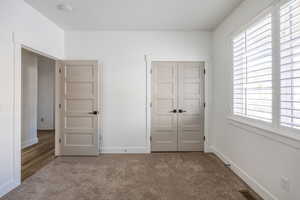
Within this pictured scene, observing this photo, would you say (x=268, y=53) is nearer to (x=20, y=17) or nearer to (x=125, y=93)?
(x=125, y=93)

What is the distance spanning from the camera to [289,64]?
1.82 m

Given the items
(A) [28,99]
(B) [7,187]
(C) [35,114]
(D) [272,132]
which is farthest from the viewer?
(C) [35,114]

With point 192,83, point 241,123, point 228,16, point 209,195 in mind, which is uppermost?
point 228,16

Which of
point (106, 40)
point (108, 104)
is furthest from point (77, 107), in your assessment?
point (106, 40)

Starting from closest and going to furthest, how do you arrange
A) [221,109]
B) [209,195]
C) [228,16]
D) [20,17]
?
[209,195]
[20,17]
[228,16]
[221,109]

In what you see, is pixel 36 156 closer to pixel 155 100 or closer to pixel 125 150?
pixel 125 150

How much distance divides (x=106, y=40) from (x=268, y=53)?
3.17 meters

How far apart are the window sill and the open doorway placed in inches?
142

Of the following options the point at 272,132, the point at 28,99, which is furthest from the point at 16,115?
the point at 272,132

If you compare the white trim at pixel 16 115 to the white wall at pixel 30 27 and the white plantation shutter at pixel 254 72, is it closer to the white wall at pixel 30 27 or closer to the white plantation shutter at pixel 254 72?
the white wall at pixel 30 27

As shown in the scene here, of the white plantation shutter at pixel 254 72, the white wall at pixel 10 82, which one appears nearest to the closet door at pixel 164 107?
the white plantation shutter at pixel 254 72

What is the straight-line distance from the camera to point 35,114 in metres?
4.84

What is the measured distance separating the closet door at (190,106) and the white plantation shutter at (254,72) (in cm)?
103

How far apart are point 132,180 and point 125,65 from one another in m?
2.44
